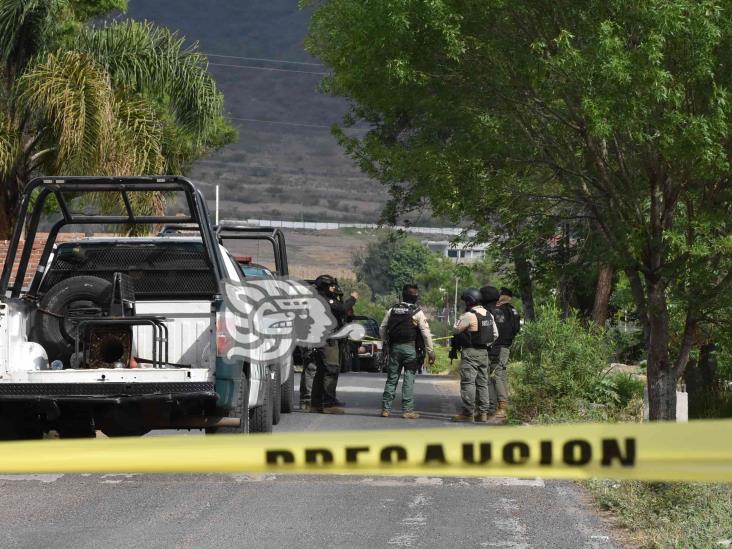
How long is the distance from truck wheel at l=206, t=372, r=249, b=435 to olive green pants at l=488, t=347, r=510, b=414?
824 cm

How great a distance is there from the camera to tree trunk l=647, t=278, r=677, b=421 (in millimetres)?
14977

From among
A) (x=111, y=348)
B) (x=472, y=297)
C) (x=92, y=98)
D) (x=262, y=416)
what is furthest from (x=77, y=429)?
(x=92, y=98)

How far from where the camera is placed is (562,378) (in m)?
17.0

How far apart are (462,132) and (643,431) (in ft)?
40.3

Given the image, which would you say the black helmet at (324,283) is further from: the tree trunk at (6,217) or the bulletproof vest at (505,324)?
the tree trunk at (6,217)

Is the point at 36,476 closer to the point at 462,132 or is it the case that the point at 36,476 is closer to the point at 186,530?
the point at 186,530

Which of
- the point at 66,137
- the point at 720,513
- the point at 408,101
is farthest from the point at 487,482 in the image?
the point at 66,137

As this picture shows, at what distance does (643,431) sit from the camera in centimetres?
428

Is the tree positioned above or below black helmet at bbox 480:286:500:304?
above

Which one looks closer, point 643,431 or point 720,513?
point 643,431

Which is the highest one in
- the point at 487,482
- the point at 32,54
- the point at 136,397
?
the point at 32,54

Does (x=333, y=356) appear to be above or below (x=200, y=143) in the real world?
below

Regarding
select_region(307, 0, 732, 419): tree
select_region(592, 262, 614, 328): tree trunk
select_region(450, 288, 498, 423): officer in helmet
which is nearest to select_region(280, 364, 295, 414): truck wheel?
select_region(450, 288, 498, 423): officer in helmet

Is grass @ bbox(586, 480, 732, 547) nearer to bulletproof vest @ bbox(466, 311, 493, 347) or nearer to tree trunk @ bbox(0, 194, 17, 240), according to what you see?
bulletproof vest @ bbox(466, 311, 493, 347)
